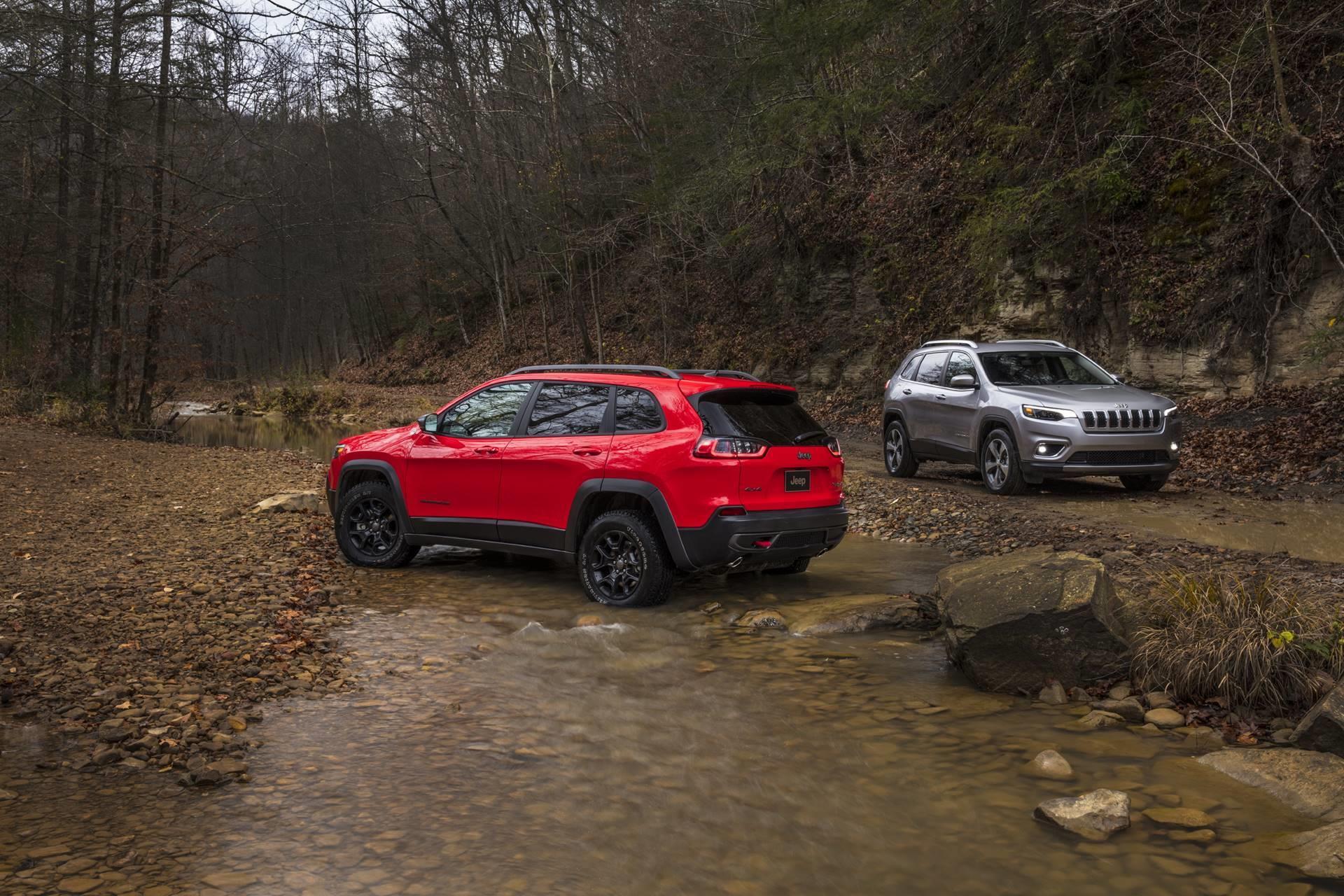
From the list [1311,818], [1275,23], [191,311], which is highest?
[1275,23]

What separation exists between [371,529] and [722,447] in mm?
Answer: 3750

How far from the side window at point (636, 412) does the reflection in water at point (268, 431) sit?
1386cm

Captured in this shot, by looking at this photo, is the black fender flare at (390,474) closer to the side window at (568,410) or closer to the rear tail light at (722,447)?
the side window at (568,410)

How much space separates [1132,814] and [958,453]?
9.52 m

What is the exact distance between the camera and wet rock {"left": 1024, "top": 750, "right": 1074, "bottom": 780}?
4824mm

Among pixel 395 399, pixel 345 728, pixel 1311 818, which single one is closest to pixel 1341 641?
pixel 1311 818

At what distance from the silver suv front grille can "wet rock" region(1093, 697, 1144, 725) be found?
6685mm

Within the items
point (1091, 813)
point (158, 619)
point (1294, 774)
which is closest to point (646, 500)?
point (158, 619)

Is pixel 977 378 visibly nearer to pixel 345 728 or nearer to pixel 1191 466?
pixel 1191 466

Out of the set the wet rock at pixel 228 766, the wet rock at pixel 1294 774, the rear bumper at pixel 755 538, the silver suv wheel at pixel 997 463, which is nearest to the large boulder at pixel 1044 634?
the wet rock at pixel 1294 774

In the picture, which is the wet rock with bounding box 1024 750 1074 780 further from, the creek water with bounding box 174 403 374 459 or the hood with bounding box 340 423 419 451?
the creek water with bounding box 174 403 374 459

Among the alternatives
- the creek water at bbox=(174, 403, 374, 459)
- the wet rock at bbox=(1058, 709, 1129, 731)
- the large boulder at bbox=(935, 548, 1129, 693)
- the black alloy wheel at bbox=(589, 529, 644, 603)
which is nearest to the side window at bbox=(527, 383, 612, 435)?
the black alloy wheel at bbox=(589, 529, 644, 603)

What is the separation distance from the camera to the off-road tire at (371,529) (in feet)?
30.6

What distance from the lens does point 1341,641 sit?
5523 millimetres
